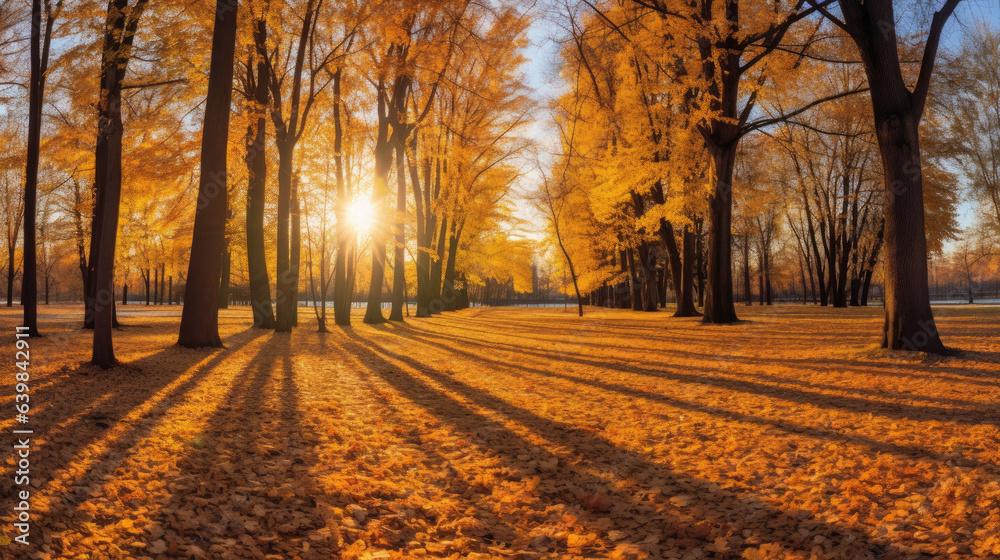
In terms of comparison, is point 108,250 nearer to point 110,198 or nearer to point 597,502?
point 110,198

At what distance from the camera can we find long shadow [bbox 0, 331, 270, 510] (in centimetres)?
336

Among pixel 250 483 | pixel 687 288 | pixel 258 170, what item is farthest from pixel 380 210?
pixel 250 483

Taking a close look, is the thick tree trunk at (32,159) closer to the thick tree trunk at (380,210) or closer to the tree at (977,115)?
the thick tree trunk at (380,210)

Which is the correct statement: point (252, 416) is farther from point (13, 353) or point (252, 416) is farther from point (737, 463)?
point (13, 353)

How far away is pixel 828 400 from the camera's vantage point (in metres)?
5.43

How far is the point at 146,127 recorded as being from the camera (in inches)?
447

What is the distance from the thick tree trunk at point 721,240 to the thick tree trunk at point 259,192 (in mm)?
12176

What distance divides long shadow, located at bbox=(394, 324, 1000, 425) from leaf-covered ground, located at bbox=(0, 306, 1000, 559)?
0.04 metres

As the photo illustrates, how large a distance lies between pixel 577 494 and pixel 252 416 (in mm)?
3381

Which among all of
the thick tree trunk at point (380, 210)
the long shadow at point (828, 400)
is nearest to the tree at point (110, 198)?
the long shadow at point (828, 400)

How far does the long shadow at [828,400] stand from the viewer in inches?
179

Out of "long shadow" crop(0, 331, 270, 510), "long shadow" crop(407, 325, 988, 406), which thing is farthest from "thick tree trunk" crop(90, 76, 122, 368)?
"long shadow" crop(407, 325, 988, 406)

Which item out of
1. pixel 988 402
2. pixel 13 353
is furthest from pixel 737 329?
pixel 13 353

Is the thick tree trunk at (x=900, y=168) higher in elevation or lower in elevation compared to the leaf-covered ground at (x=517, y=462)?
higher
